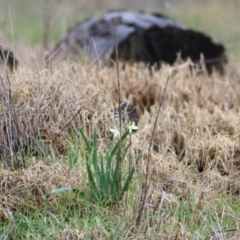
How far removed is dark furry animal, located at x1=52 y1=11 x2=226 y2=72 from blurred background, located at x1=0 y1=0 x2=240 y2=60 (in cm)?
51

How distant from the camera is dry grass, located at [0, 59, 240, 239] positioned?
379 cm

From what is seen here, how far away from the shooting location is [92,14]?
13867mm

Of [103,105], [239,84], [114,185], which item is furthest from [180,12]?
[114,185]

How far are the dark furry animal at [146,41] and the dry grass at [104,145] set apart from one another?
2.38 metres

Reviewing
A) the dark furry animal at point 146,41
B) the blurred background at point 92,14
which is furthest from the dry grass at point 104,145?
the blurred background at point 92,14

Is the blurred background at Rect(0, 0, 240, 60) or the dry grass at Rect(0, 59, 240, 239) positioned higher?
the dry grass at Rect(0, 59, 240, 239)

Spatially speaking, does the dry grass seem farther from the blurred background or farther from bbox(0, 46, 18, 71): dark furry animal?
the blurred background

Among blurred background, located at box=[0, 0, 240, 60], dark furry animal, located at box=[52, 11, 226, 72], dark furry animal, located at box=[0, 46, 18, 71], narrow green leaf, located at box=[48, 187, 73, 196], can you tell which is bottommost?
Answer: blurred background, located at box=[0, 0, 240, 60]

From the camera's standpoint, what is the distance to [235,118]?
5.14 m

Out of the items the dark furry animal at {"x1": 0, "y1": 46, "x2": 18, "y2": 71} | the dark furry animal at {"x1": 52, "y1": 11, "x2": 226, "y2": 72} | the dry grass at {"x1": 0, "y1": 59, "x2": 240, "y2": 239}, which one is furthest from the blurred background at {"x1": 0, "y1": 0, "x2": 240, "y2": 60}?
the dry grass at {"x1": 0, "y1": 59, "x2": 240, "y2": 239}

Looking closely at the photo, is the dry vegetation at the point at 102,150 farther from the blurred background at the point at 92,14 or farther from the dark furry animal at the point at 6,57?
the blurred background at the point at 92,14

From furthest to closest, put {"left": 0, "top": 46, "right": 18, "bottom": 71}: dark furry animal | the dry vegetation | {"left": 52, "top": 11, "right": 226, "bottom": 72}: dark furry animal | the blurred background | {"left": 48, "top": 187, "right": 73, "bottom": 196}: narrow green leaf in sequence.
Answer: the blurred background → {"left": 52, "top": 11, "right": 226, "bottom": 72}: dark furry animal → {"left": 0, "top": 46, "right": 18, "bottom": 71}: dark furry animal → {"left": 48, "top": 187, "right": 73, "bottom": 196}: narrow green leaf → the dry vegetation

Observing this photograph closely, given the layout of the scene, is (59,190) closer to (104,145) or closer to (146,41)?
(104,145)

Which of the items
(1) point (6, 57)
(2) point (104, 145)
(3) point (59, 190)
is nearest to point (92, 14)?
(1) point (6, 57)
